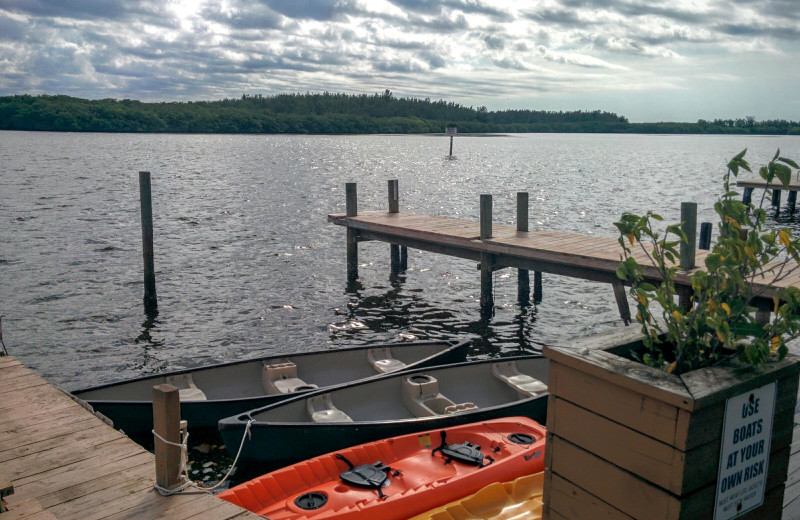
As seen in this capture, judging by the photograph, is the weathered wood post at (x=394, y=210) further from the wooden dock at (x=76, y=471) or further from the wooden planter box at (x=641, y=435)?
the wooden planter box at (x=641, y=435)

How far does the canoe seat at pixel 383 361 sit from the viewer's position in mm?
10766

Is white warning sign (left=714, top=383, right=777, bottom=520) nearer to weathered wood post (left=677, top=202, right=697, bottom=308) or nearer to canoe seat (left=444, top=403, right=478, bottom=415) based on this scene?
canoe seat (left=444, top=403, right=478, bottom=415)

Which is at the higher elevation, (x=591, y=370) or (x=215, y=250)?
(x=591, y=370)

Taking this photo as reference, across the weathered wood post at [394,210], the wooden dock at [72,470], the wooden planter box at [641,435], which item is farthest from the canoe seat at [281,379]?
the weathered wood post at [394,210]

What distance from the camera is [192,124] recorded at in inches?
6978

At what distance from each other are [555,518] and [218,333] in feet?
43.6

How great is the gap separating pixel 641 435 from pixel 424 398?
22.0 feet

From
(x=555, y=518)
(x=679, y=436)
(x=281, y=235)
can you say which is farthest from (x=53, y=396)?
(x=281, y=235)

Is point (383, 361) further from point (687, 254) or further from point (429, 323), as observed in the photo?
point (429, 323)

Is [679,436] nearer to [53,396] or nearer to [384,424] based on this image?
[384,424]

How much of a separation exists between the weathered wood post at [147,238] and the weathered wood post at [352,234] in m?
4.87

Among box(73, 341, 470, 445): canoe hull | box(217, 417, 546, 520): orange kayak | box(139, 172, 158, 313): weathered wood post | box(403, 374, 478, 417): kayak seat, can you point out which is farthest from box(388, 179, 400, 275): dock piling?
box(217, 417, 546, 520): orange kayak

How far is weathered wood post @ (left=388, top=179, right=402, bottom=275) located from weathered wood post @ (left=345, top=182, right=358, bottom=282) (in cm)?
98

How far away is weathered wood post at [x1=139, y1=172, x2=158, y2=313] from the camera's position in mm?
16453
